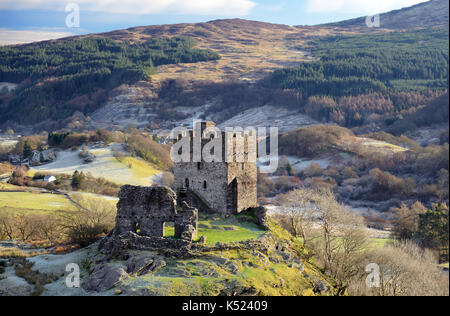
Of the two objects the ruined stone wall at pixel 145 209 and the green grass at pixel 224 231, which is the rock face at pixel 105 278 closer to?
the ruined stone wall at pixel 145 209

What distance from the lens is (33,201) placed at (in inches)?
1987

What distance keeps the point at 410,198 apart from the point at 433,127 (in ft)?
155

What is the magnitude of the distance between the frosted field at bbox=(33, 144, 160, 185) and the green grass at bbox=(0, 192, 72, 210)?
21172 mm

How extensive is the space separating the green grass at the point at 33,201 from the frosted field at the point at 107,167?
69.5ft

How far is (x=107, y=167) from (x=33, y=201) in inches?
1333

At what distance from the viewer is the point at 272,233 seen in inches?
1196

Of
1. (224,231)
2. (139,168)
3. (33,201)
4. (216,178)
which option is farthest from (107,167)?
(224,231)

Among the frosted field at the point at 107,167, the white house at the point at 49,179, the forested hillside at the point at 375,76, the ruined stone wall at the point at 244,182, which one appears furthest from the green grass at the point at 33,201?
the forested hillside at the point at 375,76

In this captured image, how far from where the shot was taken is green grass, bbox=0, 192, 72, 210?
4596 centimetres

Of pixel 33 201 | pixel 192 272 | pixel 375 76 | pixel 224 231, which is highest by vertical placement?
pixel 375 76

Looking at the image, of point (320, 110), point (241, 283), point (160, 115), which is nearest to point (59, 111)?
point (160, 115)

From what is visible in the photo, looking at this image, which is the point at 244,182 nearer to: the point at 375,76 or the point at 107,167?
the point at 107,167

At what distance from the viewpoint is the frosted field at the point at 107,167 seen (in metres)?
79.6

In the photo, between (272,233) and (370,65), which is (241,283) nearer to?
(272,233)
